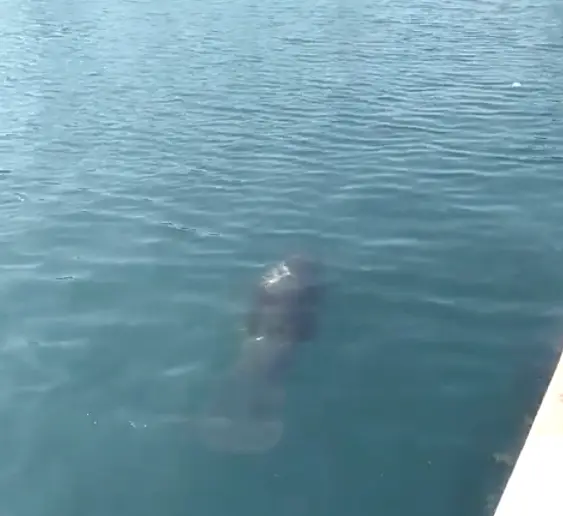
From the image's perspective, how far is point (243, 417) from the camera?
24688 millimetres

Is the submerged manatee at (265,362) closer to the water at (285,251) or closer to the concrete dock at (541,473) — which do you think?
the water at (285,251)

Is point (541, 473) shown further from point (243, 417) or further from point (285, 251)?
point (285, 251)

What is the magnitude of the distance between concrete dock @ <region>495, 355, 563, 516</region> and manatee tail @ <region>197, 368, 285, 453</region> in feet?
22.7

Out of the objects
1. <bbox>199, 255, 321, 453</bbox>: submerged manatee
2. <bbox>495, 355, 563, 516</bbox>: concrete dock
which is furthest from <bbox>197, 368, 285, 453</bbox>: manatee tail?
Answer: <bbox>495, 355, 563, 516</bbox>: concrete dock

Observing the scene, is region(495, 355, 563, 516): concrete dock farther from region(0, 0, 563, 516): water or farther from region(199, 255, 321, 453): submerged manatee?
region(199, 255, 321, 453): submerged manatee

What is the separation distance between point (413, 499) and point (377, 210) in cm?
1713

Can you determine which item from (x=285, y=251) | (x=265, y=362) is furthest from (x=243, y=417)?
(x=285, y=251)

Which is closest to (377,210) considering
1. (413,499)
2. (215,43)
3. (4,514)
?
(413,499)

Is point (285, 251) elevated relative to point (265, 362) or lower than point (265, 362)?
lower

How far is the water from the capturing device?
77.3 feet

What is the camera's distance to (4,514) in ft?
73.9

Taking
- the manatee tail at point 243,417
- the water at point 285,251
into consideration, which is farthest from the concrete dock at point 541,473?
the manatee tail at point 243,417

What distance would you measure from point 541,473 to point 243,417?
27.9ft

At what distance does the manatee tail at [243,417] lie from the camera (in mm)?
24000
